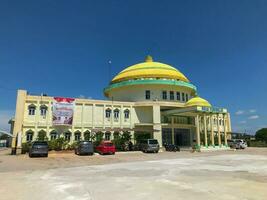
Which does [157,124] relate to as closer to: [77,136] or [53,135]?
[77,136]

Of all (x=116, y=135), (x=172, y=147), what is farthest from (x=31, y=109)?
(x=172, y=147)

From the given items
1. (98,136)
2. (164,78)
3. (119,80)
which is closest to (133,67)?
(119,80)

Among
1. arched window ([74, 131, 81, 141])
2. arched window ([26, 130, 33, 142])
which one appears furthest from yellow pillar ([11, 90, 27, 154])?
arched window ([74, 131, 81, 141])

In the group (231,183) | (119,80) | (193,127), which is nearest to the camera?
(231,183)

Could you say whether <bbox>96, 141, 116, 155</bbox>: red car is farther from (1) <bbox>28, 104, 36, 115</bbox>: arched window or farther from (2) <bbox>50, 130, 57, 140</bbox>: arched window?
(1) <bbox>28, 104, 36, 115</bbox>: arched window

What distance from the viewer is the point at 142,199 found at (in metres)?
7.49

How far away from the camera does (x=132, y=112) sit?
4012 cm

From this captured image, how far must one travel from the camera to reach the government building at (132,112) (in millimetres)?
33188

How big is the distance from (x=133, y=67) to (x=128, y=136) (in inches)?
660

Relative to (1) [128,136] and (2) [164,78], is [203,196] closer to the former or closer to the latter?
(1) [128,136]

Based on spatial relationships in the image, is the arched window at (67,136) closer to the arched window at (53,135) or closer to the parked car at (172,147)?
the arched window at (53,135)

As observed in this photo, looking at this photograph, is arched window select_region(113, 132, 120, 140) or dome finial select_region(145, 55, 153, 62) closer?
arched window select_region(113, 132, 120, 140)

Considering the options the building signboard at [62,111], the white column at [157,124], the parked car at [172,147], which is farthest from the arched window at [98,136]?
the parked car at [172,147]

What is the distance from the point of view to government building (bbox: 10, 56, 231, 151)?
3319 cm
